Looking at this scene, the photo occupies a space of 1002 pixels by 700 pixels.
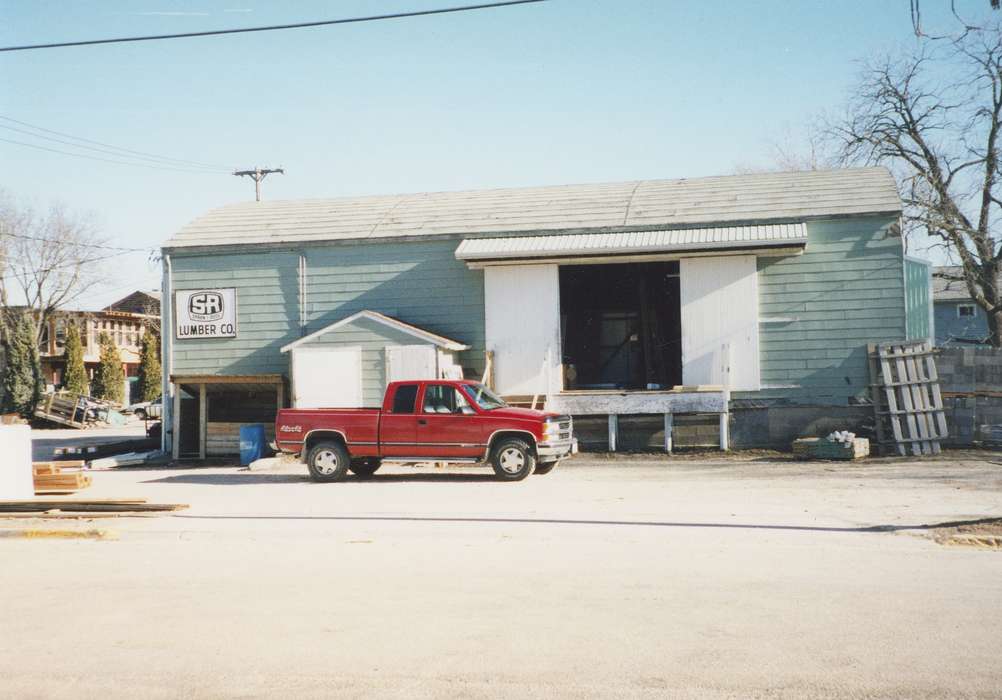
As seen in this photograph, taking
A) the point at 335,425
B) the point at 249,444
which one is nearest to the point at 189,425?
the point at 249,444

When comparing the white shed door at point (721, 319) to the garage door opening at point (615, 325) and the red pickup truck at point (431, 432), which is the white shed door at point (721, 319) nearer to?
the garage door opening at point (615, 325)

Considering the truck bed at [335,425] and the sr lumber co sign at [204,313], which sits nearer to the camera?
the truck bed at [335,425]

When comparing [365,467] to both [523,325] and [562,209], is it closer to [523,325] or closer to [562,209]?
[523,325]

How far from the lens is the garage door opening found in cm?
2816

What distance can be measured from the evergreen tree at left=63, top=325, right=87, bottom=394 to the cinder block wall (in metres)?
47.9

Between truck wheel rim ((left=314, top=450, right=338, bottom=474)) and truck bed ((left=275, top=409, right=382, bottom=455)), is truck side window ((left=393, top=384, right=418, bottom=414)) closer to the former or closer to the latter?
truck bed ((left=275, top=409, right=382, bottom=455))

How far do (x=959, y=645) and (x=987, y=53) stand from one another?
3517cm

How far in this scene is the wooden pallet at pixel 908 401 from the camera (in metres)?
20.0

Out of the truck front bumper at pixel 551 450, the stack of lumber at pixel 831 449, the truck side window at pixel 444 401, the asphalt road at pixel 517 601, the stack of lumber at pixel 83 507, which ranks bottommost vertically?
the asphalt road at pixel 517 601

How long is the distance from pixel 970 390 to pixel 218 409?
60.0 feet

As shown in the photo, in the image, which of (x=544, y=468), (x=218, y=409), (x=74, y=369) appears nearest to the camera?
(x=544, y=468)

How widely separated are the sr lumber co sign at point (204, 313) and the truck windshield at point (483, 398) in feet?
32.0

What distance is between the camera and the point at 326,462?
1784 centimetres

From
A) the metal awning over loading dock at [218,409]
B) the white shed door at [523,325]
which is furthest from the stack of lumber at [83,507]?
the white shed door at [523,325]
